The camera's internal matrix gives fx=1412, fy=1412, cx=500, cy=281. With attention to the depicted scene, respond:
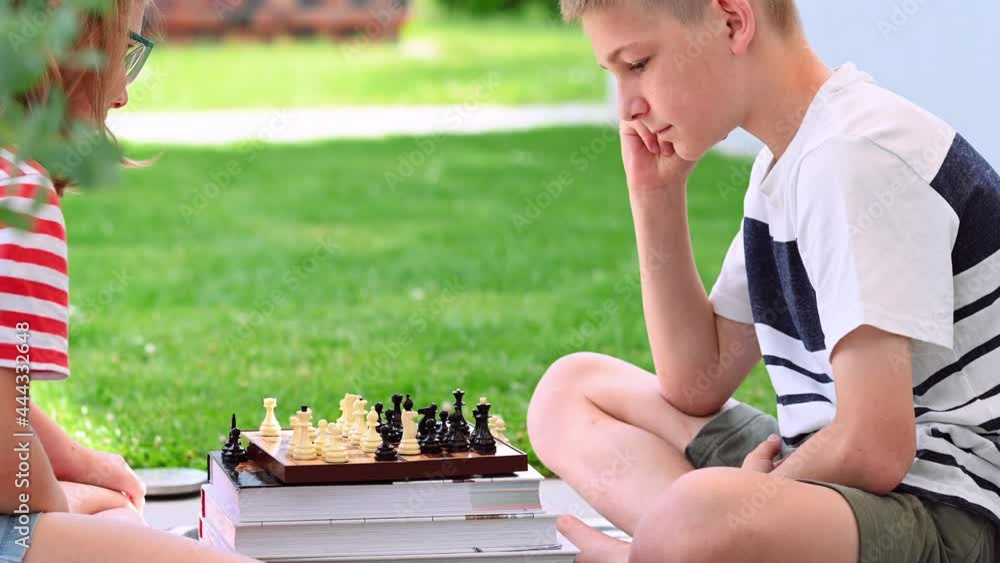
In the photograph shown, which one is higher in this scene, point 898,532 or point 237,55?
point 237,55

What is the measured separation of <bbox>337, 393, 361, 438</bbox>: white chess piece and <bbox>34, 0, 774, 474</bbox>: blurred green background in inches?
25.0

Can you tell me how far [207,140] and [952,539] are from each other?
9.25m

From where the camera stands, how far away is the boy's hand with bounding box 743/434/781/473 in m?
2.36

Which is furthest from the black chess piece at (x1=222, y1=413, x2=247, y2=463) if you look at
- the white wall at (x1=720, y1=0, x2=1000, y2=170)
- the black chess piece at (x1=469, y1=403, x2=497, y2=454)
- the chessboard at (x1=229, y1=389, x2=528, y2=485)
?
the white wall at (x1=720, y1=0, x2=1000, y2=170)

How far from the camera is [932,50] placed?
6.35m

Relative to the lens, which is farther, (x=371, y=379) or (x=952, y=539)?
(x=371, y=379)

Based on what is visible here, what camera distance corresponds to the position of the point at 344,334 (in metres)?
5.19

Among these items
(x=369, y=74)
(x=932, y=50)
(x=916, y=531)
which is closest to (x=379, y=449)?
(x=916, y=531)

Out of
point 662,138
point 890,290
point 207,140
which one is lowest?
point 890,290

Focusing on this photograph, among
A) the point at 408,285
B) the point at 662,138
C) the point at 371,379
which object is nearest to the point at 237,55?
the point at 408,285

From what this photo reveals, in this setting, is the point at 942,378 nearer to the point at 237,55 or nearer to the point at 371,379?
the point at 371,379

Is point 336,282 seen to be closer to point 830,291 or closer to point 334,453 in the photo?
point 334,453

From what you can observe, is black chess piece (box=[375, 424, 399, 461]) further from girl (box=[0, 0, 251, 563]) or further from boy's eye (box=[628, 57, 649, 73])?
boy's eye (box=[628, 57, 649, 73])

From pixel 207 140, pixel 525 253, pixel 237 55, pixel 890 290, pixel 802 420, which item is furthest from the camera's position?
pixel 237 55
